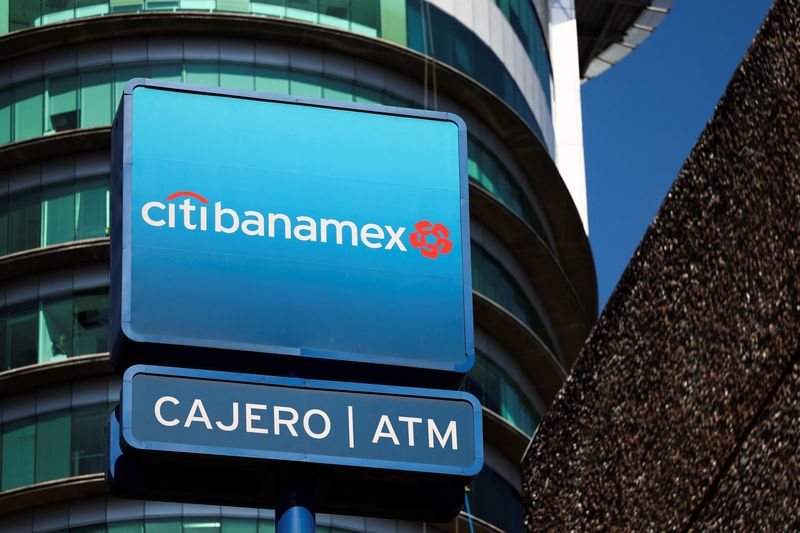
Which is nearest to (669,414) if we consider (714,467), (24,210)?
(714,467)

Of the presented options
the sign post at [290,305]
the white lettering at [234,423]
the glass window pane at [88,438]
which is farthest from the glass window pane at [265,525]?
the white lettering at [234,423]

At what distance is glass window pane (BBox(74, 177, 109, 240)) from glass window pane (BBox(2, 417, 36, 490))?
6.00m

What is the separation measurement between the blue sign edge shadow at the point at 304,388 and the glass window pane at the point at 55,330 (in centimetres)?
3970

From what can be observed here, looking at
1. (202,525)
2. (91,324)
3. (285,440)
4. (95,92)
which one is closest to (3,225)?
(95,92)

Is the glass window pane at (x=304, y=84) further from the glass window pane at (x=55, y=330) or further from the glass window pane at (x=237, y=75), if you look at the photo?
the glass window pane at (x=55, y=330)

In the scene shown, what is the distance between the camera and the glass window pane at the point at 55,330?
56.6m

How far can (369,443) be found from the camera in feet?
57.1

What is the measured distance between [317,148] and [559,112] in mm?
56009

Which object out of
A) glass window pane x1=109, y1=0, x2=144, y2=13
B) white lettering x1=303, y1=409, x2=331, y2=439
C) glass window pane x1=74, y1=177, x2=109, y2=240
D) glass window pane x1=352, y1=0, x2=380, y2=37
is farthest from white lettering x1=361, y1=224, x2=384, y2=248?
glass window pane x1=109, y1=0, x2=144, y2=13

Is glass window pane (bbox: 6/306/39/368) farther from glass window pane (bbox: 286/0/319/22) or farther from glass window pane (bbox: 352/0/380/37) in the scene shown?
glass window pane (bbox: 352/0/380/37)

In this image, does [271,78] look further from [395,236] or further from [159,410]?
[159,410]

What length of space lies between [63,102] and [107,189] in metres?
3.50

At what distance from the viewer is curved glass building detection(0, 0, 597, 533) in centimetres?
5516

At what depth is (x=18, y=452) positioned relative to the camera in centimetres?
5559
